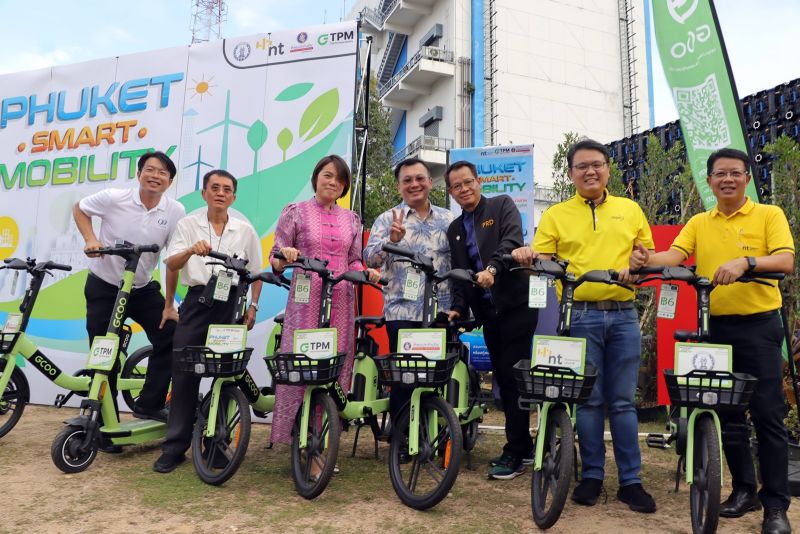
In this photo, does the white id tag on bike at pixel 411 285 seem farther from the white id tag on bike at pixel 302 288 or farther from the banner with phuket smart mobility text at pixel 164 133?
the banner with phuket smart mobility text at pixel 164 133

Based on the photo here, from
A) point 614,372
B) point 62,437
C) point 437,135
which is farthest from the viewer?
point 437,135

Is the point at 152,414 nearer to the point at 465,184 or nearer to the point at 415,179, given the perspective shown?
the point at 415,179

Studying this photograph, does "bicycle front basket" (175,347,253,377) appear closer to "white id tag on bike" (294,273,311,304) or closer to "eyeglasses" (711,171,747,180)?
"white id tag on bike" (294,273,311,304)

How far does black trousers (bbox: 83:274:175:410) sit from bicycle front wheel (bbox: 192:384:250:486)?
0.87m

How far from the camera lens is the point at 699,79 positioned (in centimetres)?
407

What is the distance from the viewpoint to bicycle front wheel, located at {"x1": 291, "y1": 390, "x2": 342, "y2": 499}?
2848mm

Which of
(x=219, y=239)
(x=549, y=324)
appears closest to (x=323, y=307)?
(x=219, y=239)

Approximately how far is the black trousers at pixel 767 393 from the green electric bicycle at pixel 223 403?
2.42 meters

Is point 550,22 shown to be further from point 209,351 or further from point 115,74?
point 209,351

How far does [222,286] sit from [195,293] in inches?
14.7

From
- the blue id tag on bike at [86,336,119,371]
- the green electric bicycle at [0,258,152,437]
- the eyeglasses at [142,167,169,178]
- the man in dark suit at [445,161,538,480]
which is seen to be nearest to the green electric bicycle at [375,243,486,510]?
the man in dark suit at [445,161,538,480]

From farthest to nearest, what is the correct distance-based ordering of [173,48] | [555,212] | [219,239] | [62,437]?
1. [173,48]
2. [219,239]
3. [62,437]
4. [555,212]

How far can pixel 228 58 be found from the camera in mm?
5590

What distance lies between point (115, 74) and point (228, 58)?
4.38 ft
